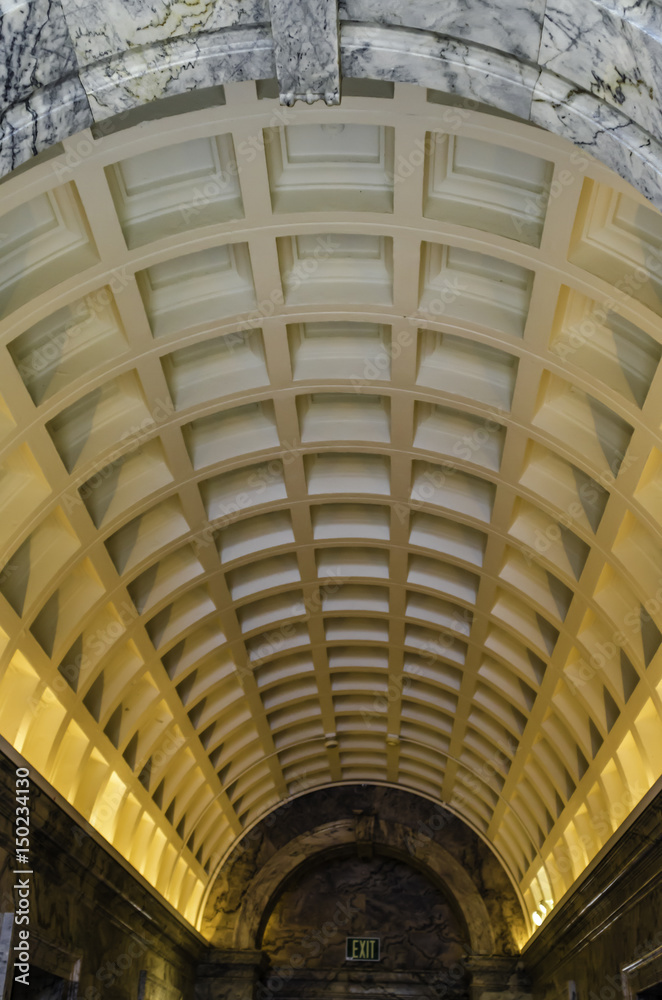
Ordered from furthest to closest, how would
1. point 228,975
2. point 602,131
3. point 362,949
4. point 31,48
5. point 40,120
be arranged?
point 362,949, point 228,975, point 40,120, point 31,48, point 602,131

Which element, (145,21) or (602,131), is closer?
(602,131)

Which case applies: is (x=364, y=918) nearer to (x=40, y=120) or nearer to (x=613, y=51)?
(x=40, y=120)

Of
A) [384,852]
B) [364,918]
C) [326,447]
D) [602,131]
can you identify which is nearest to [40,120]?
[602,131]

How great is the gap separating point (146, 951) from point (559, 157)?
1847cm

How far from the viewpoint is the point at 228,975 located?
1008 inches

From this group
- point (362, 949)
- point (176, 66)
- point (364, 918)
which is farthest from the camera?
point (364, 918)

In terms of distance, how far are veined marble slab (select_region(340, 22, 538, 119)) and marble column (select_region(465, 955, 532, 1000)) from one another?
24364mm

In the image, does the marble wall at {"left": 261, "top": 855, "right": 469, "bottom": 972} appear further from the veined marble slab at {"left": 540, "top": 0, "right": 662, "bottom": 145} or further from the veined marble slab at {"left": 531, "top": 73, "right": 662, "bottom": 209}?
the veined marble slab at {"left": 540, "top": 0, "right": 662, "bottom": 145}

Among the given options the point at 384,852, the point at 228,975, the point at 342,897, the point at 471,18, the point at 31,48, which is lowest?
the point at 228,975

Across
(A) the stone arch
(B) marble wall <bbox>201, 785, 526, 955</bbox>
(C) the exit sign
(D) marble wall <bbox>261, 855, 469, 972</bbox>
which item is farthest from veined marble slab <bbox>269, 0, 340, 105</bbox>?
(C) the exit sign

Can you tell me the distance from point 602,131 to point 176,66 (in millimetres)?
2781

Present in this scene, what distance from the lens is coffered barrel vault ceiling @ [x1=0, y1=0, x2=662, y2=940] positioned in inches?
385

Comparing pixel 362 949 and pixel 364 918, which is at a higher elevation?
pixel 364 918

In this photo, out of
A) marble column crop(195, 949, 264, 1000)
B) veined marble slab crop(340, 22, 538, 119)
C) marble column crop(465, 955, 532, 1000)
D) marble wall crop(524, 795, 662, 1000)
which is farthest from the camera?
marble column crop(195, 949, 264, 1000)
